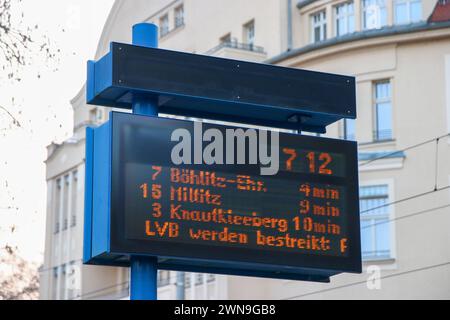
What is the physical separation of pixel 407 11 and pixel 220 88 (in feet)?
66.6

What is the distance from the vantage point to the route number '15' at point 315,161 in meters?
14.4

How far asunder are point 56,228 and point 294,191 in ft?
112

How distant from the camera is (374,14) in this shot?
3431 cm

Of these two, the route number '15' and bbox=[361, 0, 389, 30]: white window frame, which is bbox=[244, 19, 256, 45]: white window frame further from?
the route number '15'

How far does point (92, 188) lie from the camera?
13984mm

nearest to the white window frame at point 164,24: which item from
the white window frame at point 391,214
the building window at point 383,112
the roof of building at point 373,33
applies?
the roof of building at point 373,33

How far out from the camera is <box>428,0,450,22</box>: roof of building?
33.2 meters

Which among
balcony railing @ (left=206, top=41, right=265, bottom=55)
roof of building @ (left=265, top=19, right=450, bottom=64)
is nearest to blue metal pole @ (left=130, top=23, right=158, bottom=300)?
roof of building @ (left=265, top=19, right=450, bottom=64)

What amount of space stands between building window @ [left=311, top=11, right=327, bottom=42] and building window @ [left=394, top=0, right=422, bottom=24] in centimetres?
227

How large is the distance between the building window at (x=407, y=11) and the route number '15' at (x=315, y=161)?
1971 cm

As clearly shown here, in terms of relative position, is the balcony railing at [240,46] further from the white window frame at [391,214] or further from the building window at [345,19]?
the white window frame at [391,214]
